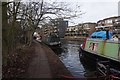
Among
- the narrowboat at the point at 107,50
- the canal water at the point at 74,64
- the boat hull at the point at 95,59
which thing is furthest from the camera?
the canal water at the point at 74,64

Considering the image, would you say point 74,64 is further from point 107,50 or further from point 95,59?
point 107,50

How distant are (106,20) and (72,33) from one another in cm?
3290

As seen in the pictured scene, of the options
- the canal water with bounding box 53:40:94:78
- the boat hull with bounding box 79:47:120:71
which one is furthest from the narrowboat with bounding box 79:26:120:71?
the canal water with bounding box 53:40:94:78

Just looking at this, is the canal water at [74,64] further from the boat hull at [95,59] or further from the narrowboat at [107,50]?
the narrowboat at [107,50]

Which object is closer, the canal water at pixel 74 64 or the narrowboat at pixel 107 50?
the narrowboat at pixel 107 50

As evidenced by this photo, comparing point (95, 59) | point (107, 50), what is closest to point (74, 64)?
point (95, 59)

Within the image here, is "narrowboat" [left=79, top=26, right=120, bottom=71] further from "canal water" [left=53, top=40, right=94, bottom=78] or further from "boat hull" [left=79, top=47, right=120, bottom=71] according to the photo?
"canal water" [left=53, top=40, right=94, bottom=78]

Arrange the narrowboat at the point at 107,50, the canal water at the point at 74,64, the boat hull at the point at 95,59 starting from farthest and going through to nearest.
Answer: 1. the canal water at the point at 74,64
2. the narrowboat at the point at 107,50
3. the boat hull at the point at 95,59

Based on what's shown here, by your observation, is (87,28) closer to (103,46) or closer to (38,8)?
(38,8)

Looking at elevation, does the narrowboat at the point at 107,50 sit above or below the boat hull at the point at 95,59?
above

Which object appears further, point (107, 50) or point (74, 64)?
point (74, 64)

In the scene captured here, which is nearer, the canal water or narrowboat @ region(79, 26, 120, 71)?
narrowboat @ region(79, 26, 120, 71)

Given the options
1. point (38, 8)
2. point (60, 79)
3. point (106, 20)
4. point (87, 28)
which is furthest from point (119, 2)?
point (87, 28)

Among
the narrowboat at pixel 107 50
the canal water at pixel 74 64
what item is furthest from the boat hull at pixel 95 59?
the canal water at pixel 74 64
